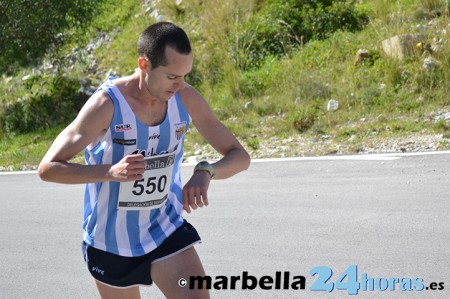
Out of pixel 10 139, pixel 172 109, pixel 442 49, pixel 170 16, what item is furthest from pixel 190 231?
pixel 170 16

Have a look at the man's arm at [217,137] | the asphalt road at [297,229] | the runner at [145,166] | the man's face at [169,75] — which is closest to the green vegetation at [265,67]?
the asphalt road at [297,229]

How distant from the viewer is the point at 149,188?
397 cm

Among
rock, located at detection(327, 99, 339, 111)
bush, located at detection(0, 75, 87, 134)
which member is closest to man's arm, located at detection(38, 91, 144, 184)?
rock, located at detection(327, 99, 339, 111)

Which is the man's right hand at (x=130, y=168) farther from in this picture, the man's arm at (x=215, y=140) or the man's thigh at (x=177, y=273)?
the man's thigh at (x=177, y=273)

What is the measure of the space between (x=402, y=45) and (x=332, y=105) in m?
1.34

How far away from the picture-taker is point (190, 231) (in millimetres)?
4109

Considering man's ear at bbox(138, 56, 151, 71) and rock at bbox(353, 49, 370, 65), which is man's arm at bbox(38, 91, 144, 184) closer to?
man's ear at bbox(138, 56, 151, 71)

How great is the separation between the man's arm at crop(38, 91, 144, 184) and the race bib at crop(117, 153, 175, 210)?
0.84ft

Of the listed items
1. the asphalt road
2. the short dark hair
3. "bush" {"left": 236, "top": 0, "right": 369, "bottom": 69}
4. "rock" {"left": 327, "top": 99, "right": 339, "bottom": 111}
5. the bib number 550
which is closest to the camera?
the short dark hair

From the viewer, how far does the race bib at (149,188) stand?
3947 mm

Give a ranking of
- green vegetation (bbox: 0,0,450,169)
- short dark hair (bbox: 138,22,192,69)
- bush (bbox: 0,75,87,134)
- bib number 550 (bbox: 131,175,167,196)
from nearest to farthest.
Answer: short dark hair (bbox: 138,22,192,69) → bib number 550 (bbox: 131,175,167,196) → green vegetation (bbox: 0,0,450,169) → bush (bbox: 0,75,87,134)

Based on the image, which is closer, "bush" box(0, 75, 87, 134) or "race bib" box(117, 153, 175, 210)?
"race bib" box(117, 153, 175, 210)

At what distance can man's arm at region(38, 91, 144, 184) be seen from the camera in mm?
3518

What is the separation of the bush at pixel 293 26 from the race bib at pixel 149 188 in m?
9.54
